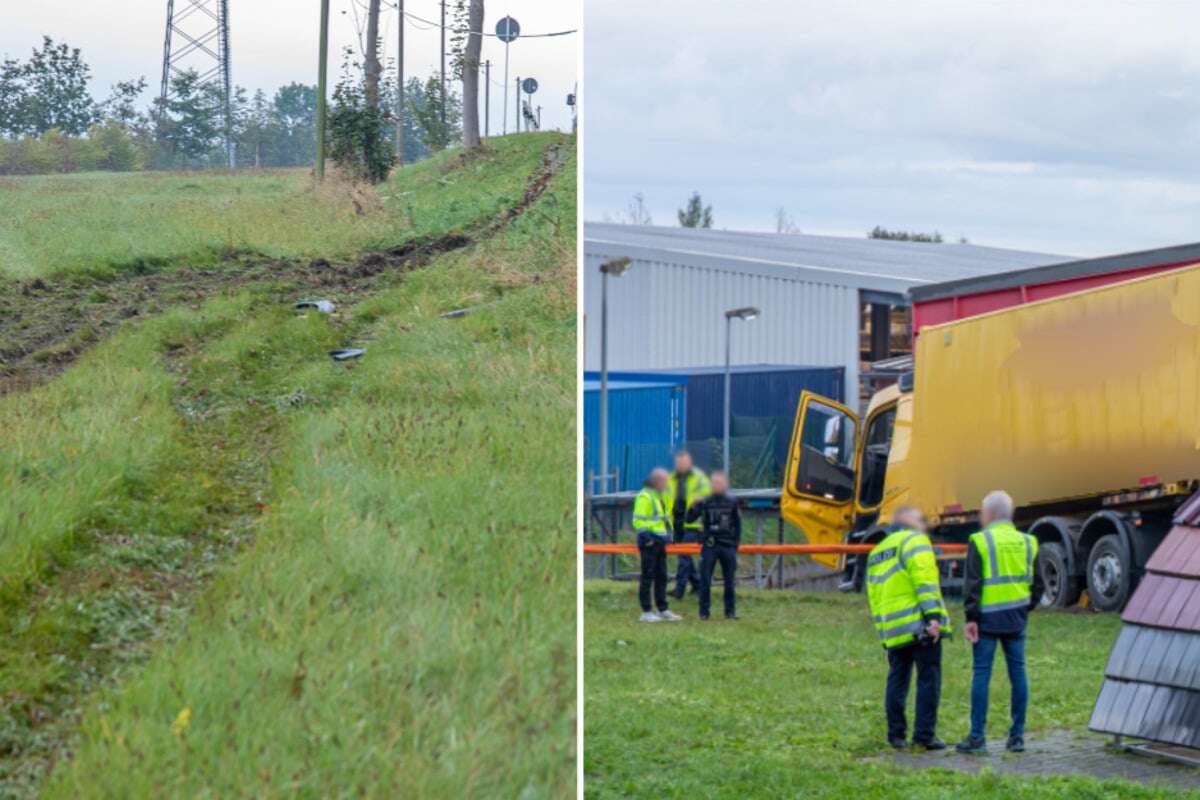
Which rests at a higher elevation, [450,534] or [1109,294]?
[1109,294]

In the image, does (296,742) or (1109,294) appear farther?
(1109,294)

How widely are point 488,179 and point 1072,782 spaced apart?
2.81 metres

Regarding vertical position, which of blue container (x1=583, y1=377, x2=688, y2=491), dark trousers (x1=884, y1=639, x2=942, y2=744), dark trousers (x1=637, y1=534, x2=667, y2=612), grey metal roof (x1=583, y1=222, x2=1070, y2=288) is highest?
grey metal roof (x1=583, y1=222, x2=1070, y2=288)

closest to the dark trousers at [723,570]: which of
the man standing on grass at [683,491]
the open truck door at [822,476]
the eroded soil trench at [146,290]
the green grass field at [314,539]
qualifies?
the man standing on grass at [683,491]

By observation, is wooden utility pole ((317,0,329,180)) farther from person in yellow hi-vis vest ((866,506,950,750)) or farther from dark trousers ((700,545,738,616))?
dark trousers ((700,545,738,616))

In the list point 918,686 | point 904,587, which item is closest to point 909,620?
point 904,587

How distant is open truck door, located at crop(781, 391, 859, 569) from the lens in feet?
27.9

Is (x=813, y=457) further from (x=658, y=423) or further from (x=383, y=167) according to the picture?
(x=383, y=167)

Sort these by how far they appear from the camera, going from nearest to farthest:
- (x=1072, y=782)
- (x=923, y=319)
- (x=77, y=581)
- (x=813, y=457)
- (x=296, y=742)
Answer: (x=296, y=742) < (x=77, y=581) < (x=1072, y=782) < (x=923, y=319) < (x=813, y=457)

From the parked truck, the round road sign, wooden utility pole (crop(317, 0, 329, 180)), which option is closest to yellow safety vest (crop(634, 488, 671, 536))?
the parked truck

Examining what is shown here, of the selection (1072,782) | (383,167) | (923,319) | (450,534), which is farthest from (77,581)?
(923,319)

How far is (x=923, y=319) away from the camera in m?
7.32

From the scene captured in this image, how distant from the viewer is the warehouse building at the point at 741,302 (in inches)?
332

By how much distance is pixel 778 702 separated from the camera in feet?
21.6
